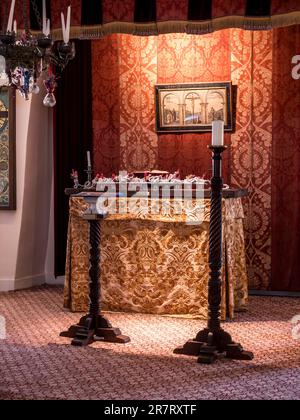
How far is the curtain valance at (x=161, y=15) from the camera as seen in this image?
5.42 m

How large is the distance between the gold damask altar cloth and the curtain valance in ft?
4.54

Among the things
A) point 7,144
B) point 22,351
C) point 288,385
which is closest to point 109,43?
point 7,144

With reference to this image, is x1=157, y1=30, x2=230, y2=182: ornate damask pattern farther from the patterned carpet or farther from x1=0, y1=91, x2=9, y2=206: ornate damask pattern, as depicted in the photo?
the patterned carpet

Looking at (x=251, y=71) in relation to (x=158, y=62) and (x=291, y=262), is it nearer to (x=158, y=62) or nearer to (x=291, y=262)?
(x=158, y=62)

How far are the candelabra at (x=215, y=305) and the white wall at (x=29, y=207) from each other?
2.92m

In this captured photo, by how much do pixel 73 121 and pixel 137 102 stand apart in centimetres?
66

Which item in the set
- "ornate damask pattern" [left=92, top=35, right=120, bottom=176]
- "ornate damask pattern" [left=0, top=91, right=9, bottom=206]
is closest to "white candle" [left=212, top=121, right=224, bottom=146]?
"ornate damask pattern" [left=92, top=35, right=120, bottom=176]

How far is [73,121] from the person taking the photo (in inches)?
277

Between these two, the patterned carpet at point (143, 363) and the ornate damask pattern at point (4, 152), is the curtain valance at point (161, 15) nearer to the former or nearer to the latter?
the ornate damask pattern at point (4, 152)

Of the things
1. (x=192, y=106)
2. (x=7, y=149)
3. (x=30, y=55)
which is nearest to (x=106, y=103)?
(x=192, y=106)

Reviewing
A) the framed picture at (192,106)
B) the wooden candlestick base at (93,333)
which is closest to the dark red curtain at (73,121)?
the framed picture at (192,106)
